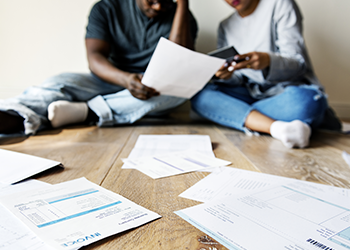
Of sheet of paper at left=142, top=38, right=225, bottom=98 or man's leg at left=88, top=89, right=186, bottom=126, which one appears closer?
sheet of paper at left=142, top=38, right=225, bottom=98

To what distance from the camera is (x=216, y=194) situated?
496 mm

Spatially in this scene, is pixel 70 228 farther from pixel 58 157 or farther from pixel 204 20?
pixel 204 20

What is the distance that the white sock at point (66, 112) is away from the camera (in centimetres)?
110

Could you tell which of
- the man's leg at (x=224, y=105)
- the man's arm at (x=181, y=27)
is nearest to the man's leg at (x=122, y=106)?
Answer: the man's leg at (x=224, y=105)

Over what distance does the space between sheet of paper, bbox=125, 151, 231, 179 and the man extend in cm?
46

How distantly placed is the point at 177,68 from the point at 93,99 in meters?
0.56

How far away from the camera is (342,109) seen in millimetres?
1860

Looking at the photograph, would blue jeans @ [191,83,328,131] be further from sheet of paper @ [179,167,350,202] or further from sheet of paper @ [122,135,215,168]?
sheet of paper @ [179,167,350,202]

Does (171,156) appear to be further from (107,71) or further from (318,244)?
(107,71)

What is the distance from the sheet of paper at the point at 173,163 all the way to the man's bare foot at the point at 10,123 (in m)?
0.59

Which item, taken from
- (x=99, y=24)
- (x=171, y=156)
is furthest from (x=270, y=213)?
(x=99, y=24)

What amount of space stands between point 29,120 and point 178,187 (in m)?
0.76

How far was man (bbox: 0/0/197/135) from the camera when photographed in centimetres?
108

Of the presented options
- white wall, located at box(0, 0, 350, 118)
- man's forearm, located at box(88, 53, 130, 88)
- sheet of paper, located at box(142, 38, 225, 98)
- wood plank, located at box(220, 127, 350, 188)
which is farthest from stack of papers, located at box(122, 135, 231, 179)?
white wall, located at box(0, 0, 350, 118)
